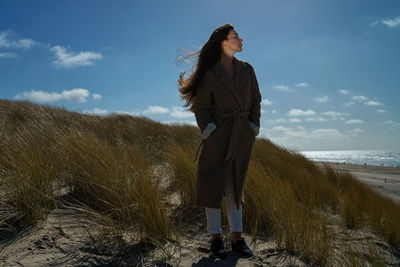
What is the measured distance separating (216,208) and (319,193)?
9.20 feet

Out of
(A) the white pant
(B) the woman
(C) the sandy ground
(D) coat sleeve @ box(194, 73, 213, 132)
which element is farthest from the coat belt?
(C) the sandy ground

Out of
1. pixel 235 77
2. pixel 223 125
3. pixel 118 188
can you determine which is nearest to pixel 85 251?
pixel 118 188

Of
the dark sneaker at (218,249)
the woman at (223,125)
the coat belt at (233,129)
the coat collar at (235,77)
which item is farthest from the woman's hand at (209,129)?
the dark sneaker at (218,249)

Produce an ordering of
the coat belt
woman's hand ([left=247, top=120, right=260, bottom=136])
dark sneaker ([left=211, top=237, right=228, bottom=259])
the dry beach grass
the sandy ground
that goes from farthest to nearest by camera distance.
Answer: woman's hand ([left=247, top=120, right=260, bottom=136]) < the coat belt < dark sneaker ([left=211, top=237, right=228, bottom=259]) < the dry beach grass < the sandy ground

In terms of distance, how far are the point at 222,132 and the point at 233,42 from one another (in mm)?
858

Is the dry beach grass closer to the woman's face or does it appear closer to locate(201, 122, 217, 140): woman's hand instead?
locate(201, 122, 217, 140): woman's hand

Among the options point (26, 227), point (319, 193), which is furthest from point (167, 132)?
point (26, 227)

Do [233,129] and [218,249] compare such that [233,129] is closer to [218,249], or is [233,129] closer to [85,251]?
[218,249]

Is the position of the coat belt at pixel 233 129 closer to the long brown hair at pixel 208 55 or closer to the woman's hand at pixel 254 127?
the woman's hand at pixel 254 127

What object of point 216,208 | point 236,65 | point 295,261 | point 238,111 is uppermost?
point 236,65

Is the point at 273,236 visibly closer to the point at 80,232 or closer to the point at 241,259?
the point at 241,259

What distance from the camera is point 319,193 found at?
4.45 metres

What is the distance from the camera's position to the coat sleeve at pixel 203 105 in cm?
236

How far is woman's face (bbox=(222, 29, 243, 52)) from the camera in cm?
249
